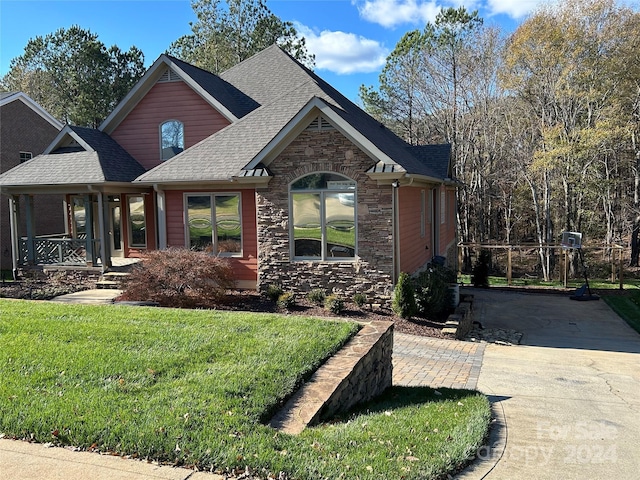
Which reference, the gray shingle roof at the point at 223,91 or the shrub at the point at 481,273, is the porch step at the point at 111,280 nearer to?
the gray shingle roof at the point at 223,91

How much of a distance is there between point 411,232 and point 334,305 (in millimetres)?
3544

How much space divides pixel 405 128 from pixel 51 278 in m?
22.2

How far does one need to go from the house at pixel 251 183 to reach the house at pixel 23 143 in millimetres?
5341

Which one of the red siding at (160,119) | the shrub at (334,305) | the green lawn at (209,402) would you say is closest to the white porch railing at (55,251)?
the red siding at (160,119)

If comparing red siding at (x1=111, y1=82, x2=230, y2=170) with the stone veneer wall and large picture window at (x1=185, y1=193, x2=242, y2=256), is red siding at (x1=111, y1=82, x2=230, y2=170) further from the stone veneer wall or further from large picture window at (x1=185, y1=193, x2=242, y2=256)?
the stone veneer wall

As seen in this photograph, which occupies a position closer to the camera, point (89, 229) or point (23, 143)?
point (89, 229)

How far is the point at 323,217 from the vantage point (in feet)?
41.4

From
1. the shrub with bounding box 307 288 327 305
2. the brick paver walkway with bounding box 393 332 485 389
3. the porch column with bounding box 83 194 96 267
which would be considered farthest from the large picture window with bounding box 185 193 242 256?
the brick paver walkway with bounding box 393 332 485 389

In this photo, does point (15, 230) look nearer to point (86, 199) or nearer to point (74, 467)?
point (86, 199)

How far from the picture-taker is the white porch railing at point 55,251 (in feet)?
52.3

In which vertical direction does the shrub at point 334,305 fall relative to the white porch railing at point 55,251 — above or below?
below

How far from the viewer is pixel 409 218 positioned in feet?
45.1

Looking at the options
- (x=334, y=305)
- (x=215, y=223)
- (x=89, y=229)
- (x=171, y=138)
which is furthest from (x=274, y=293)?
(x=171, y=138)

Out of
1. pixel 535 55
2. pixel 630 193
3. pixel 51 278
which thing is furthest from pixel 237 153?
Answer: pixel 630 193
